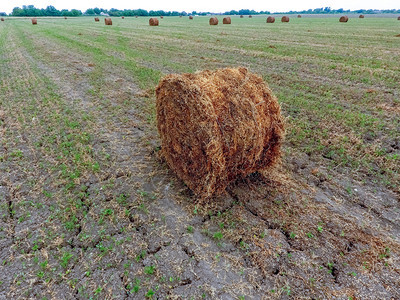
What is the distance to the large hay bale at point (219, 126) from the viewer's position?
4.09 meters

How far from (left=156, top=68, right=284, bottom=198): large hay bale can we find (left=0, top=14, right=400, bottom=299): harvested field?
41 cm

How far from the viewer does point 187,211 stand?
13.8 feet

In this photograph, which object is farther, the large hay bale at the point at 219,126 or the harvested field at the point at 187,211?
the large hay bale at the point at 219,126

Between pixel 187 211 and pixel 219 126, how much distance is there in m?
1.45

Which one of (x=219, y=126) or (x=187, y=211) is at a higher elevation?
(x=219, y=126)

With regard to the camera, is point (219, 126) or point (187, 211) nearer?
point (219, 126)

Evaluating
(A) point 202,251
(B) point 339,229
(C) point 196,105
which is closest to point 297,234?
(B) point 339,229

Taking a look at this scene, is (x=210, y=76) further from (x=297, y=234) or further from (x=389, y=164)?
(x=389, y=164)

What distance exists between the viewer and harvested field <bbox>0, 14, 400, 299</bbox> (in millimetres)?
3115

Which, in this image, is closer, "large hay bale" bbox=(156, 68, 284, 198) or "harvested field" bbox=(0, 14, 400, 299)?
"harvested field" bbox=(0, 14, 400, 299)

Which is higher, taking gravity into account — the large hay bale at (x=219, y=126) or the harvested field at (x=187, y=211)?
the large hay bale at (x=219, y=126)

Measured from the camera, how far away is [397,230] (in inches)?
148

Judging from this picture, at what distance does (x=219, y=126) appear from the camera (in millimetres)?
4090

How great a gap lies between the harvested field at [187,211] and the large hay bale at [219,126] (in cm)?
41
